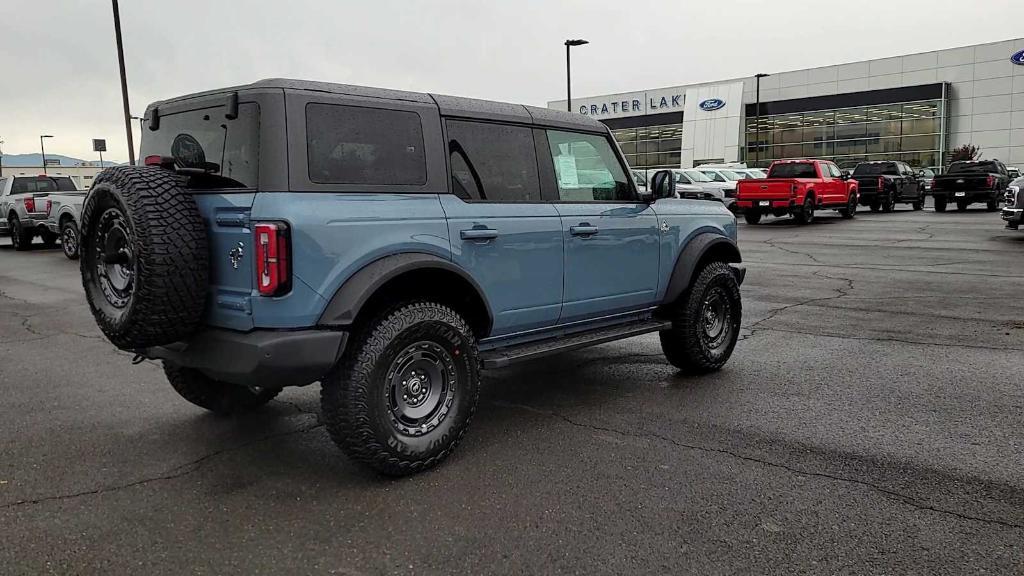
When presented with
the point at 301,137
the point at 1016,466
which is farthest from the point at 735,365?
the point at 301,137

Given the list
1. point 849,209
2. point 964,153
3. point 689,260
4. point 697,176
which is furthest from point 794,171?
point 964,153

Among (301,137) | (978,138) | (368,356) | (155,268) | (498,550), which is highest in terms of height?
(978,138)

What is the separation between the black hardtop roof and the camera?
3.73 m

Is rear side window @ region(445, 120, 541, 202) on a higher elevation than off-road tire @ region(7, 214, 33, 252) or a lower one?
higher

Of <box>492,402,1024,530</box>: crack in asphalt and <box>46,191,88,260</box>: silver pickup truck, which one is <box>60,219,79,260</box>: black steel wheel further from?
<box>492,402,1024,530</box>: crack in asphalt

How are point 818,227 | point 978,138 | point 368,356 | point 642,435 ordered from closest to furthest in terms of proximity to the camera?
point 368,356
point 642,435
point 818,227
point 978,138

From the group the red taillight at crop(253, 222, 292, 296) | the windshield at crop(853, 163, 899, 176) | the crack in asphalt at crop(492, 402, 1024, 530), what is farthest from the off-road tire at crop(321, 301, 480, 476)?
the windshield at crop(853, 163, 899, 176)

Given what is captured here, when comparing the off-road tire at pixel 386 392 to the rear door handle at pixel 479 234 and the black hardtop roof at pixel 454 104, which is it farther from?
the black hardtop roof at pixel 454 104

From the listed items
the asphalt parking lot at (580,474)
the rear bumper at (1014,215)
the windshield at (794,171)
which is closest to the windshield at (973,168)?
the windshield at (794,171)

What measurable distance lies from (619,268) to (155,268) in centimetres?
294

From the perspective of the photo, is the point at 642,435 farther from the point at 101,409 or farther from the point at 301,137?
the point at 101,409

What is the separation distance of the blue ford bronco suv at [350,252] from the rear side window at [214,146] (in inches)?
0.4

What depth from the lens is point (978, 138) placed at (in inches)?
2007

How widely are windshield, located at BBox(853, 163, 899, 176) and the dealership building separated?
27.9m
